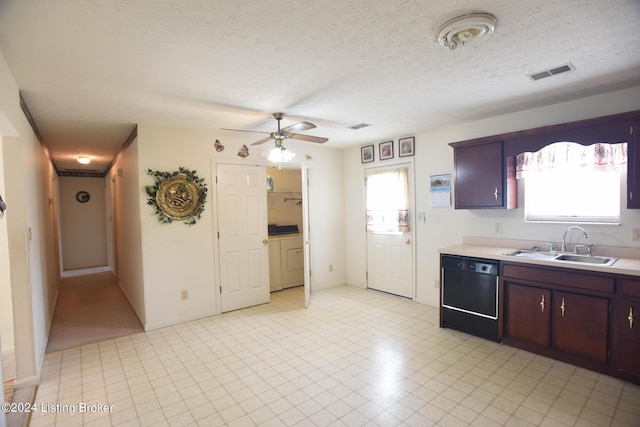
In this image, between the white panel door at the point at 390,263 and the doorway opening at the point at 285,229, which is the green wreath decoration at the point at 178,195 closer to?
the doorway opening at the point at 285,229

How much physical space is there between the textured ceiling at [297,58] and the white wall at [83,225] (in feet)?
17.2

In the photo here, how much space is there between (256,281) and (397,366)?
2444 millimetres

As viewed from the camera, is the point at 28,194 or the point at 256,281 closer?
the point at 28,194

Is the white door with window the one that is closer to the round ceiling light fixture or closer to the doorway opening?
the doorway opening

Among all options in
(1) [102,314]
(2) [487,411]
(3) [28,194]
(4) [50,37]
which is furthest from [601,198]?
(1) [102,314]

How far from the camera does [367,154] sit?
518 cm

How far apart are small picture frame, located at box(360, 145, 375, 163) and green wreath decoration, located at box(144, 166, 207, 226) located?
255 cm

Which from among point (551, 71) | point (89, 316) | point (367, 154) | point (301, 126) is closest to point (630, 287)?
point (551, 71)

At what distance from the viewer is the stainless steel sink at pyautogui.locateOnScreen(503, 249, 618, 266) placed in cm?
280

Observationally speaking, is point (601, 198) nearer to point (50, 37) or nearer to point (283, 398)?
point (283, 398)

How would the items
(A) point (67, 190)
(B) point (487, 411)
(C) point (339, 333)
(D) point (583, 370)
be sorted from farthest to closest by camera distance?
(A) point (67, 190), (C) point (339, 333), (D) point (583, 370), (B) point (487, 411)

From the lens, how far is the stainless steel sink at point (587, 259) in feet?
9.05

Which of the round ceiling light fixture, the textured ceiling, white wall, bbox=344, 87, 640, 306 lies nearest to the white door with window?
white wall, bbox=344, 87, 640, 306

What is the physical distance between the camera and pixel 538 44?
1991mm
